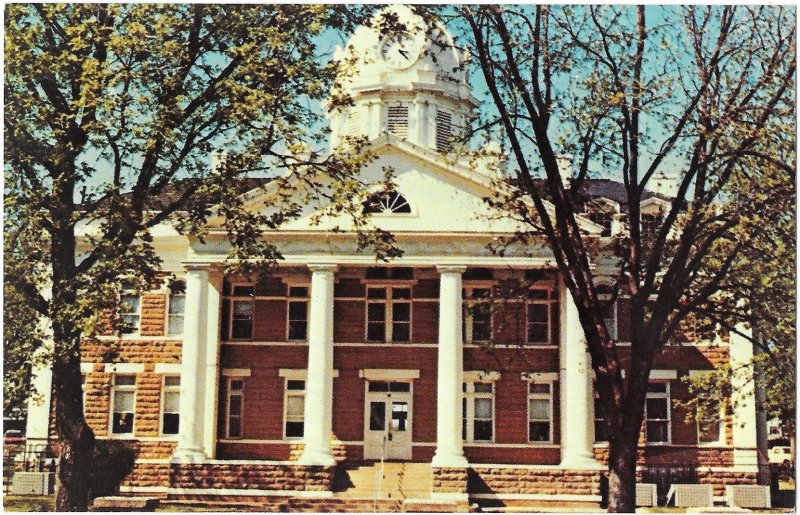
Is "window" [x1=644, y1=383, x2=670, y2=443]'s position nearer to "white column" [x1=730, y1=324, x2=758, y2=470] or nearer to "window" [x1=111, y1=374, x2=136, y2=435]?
"white column" [x1=730, y1=324, x2=758, y2=470]

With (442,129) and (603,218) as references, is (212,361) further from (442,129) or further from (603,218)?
(603,218)

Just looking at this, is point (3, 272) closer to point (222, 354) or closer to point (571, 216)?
point (571, 216)

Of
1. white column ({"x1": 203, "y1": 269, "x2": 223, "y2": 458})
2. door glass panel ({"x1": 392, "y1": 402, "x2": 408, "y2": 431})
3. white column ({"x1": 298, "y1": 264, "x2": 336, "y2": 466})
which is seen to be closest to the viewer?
white column ({"x1": 298, "y1": 264, "x2": 336, "y2": 466})

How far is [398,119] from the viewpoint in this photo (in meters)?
26.4

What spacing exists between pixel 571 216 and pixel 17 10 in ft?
24.4

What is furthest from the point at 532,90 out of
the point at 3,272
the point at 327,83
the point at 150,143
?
the point at 3,272

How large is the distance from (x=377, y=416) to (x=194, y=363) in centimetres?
392

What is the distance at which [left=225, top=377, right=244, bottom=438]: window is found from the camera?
21.2 metres

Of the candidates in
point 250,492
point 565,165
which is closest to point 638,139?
point 565,165

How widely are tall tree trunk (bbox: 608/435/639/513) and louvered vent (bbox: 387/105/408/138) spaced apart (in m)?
15.0

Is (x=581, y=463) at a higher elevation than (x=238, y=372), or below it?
below

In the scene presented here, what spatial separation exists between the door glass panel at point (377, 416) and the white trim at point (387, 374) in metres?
0.54

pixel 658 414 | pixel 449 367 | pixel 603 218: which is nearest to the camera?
pixel 603 218

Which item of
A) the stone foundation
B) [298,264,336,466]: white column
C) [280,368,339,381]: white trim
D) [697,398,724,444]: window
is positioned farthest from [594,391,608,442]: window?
[280,368,339,381]: white trim
